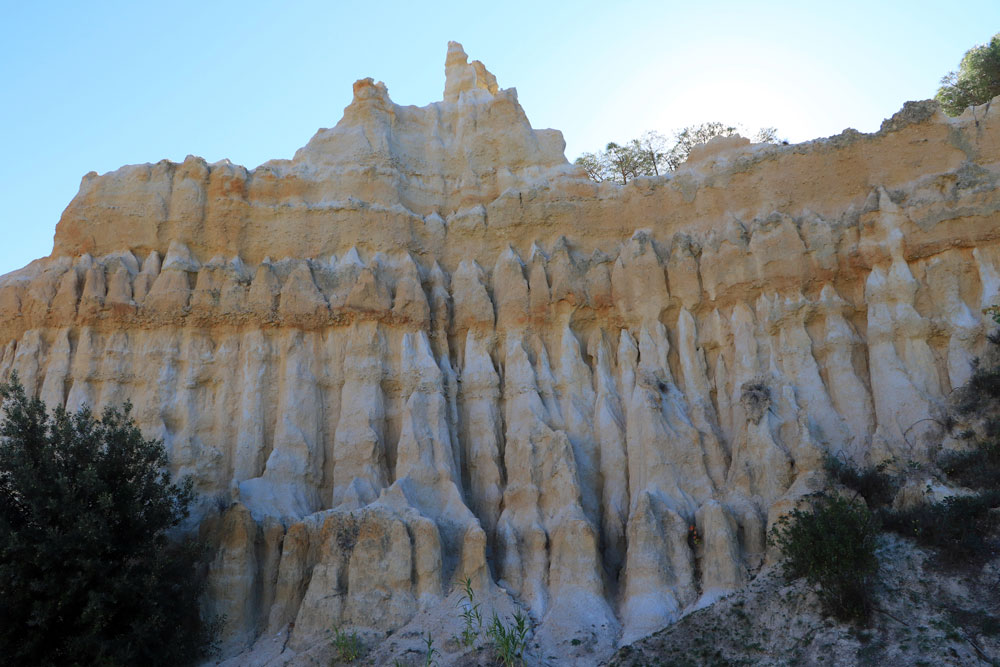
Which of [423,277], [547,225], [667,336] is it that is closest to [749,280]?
[667,336]

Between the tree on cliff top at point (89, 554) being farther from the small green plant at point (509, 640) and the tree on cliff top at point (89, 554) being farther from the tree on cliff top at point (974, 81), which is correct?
the tree on cliff top at point (974, 81)

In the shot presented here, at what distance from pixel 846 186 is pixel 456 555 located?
45.3 feet

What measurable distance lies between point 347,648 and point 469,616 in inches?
98.1

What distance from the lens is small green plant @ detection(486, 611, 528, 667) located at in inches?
639

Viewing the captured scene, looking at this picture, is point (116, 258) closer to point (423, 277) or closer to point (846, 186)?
point (423, 277)

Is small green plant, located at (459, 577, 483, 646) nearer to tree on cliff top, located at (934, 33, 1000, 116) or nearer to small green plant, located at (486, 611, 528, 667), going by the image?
small green plant, located at (486, 611, 528, 667)

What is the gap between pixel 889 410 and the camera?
19094 mm

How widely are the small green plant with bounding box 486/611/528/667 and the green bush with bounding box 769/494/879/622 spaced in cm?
528

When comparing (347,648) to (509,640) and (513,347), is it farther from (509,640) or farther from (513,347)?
(513,347)

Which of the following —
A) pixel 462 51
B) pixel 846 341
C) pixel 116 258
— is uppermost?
pixel 462 51

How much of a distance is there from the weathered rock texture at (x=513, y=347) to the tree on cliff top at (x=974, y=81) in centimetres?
1080

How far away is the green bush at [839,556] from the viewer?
15180 mm

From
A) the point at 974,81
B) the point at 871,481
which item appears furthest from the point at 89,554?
the point at 974,81

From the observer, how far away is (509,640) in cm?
1644
